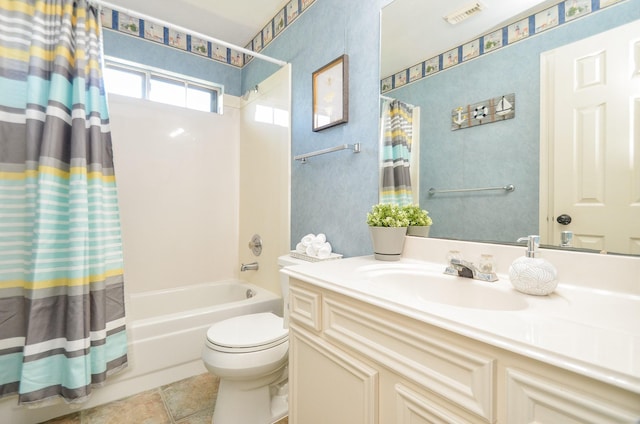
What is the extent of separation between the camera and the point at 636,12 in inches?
30.3

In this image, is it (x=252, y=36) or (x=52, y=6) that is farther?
(x=252, y=36)

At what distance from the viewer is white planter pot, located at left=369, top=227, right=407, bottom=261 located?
3.98 feet

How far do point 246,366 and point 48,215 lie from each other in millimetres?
1160

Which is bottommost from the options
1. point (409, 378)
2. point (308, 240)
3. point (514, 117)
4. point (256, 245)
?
point (409, 378)

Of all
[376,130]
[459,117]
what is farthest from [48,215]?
[459,117]

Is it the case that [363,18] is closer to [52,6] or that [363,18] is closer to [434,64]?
[434,64]

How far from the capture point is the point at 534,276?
0.78 m

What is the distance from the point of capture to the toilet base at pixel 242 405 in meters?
1.37

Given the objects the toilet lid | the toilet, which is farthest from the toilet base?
the toilet lid

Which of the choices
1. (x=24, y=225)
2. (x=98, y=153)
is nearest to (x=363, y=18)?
(x=98, y=153)

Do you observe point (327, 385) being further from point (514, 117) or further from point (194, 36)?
point (194, 36)

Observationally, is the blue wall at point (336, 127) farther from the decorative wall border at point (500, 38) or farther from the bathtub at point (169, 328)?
the bathtub at point (169, 328)

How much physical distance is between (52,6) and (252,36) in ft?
4.68

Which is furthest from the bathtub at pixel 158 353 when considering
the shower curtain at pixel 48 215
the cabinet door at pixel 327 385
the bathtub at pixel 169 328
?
the cabinet door at pixel 327 385
